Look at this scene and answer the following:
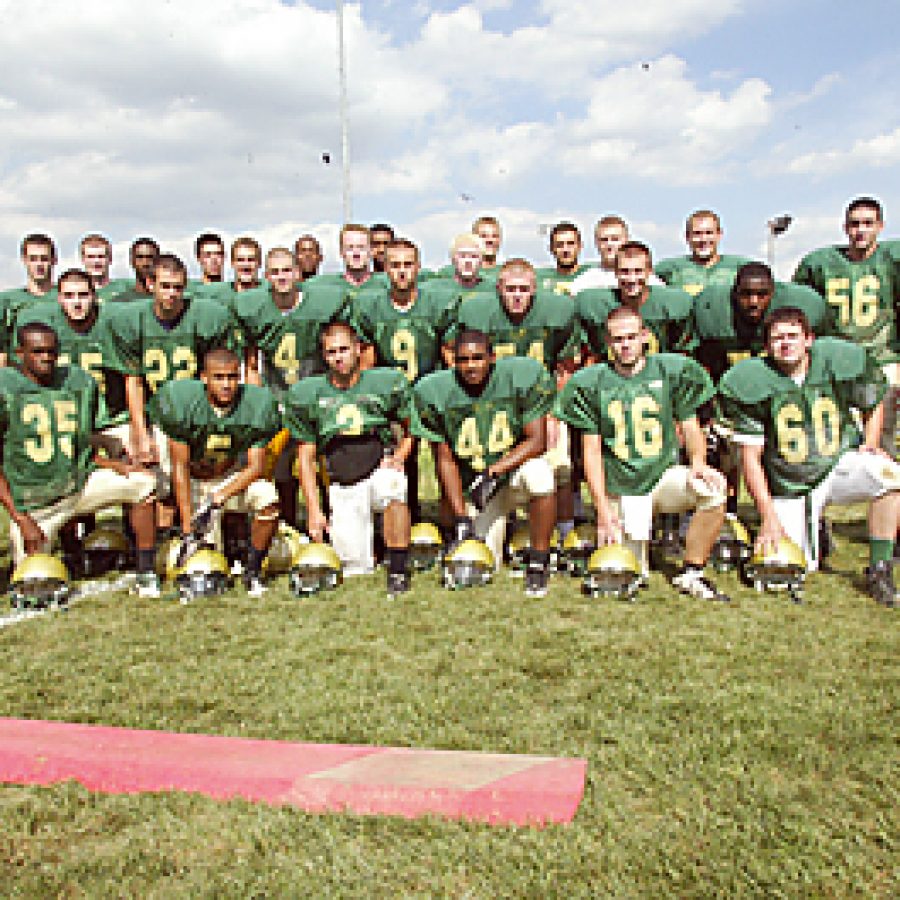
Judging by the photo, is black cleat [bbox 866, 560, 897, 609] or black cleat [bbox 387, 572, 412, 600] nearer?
black cleat [bbox 866, 560, 897, 609]

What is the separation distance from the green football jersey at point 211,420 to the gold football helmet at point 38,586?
107cm

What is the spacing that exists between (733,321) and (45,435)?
15.0 ft

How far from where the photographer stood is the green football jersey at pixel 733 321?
19.5 feet

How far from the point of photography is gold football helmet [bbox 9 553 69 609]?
17.2 ft

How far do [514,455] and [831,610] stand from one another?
201cm

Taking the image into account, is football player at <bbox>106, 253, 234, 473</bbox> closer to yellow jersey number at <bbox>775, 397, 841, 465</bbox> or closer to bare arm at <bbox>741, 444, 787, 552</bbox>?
bare arm at <bbox>741, 444, 787, 552</bbox>

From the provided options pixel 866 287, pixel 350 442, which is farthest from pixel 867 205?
pixel 350 442

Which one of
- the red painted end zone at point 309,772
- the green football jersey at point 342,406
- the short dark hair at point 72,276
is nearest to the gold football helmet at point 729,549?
the green football jersey at point 342,406

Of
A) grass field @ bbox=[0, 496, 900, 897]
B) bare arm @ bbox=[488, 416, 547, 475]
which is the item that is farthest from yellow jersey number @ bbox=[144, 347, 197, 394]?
bare arm @ bbox=[488, 416, 547, 475]

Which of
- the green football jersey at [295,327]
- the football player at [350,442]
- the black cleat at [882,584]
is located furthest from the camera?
the green football jersey at [295,327]

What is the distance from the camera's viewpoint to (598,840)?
2566 mm

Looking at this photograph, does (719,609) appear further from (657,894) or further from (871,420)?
(657,894)

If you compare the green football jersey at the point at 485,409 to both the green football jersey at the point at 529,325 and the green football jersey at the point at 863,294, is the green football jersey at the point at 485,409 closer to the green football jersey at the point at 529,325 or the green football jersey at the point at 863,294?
the green football jersey at the point at 529,325

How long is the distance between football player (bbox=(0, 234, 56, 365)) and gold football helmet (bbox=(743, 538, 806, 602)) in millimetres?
5380
